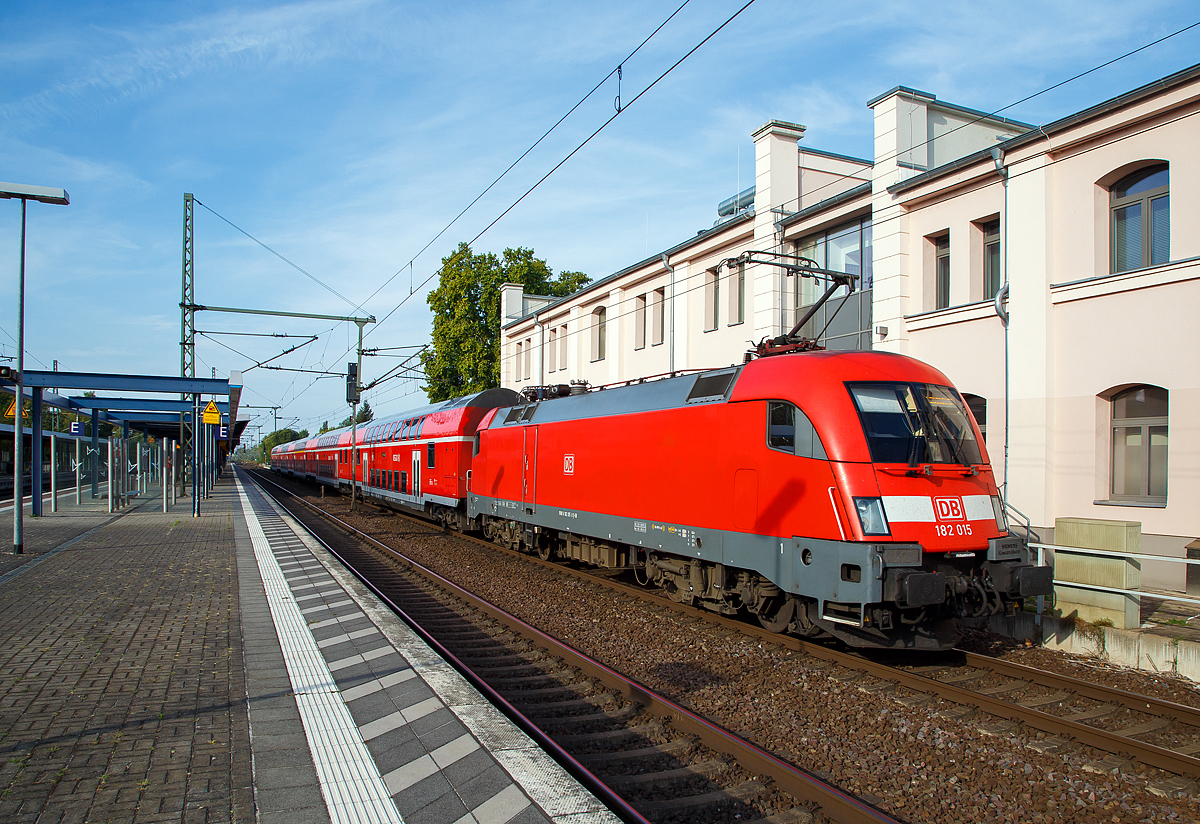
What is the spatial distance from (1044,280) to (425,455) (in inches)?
609

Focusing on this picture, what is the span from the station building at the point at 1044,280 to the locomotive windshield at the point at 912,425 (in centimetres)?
322

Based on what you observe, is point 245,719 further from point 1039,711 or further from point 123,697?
point 1039,711

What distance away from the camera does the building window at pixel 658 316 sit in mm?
23719

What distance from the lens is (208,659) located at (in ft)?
22.8

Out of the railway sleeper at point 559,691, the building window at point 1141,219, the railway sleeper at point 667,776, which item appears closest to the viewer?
the railway sleeper at point 667,776

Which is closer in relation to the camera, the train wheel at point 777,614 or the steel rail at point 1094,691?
the steel rail at point 1094,691

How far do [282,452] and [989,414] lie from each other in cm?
5832

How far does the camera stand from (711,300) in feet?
70.3

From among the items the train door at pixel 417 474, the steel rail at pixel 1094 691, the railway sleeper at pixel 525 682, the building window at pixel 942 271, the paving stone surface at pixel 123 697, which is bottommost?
the railway sleeper at pixel 525 682

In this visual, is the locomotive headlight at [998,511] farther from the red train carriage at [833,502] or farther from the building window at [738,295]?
the building window at [738,295]

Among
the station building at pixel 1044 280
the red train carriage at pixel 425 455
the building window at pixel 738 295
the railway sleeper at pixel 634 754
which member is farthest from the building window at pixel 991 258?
Result: the railway sleeper at pixel 634 754

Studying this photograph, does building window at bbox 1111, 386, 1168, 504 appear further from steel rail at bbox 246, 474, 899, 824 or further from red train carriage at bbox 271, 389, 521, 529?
red train carriage at bbox 271, 389, 521, 529

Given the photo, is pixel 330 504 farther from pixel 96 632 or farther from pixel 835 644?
pixel 835 644

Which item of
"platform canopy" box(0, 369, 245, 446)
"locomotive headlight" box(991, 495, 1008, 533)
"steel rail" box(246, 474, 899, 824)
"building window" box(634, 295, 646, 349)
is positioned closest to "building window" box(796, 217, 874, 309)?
"building window" box(634, 295, 646, 349)
